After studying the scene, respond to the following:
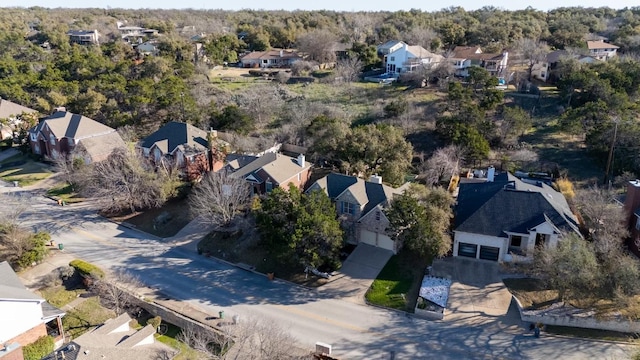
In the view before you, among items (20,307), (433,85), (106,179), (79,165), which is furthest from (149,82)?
(20,307)

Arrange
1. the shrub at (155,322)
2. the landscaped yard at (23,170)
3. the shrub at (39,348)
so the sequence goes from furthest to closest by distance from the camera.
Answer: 1. the landscaped yard at (23,170)
2. the shrub at (155,322)
3. the shrub at (39,348)

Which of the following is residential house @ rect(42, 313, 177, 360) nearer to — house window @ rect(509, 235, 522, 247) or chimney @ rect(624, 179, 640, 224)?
house window @ rect(509, 235, 522, 247)

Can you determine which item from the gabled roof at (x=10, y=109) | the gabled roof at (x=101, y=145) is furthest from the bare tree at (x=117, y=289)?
the gabled roof at (x=10, y=109)

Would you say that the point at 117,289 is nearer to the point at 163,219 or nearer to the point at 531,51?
the point at 163,219

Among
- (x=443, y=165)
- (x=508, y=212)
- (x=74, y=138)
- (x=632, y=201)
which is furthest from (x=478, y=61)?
(x=74, y=138)

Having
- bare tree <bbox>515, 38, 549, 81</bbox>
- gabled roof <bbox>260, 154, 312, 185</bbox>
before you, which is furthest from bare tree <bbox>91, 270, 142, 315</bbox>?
bare tree <bbox>515, 38, 549, 81</bbox>

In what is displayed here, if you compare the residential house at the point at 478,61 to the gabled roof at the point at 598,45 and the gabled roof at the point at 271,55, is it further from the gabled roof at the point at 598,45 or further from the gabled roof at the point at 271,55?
the gabled roof at the point at 271,55
